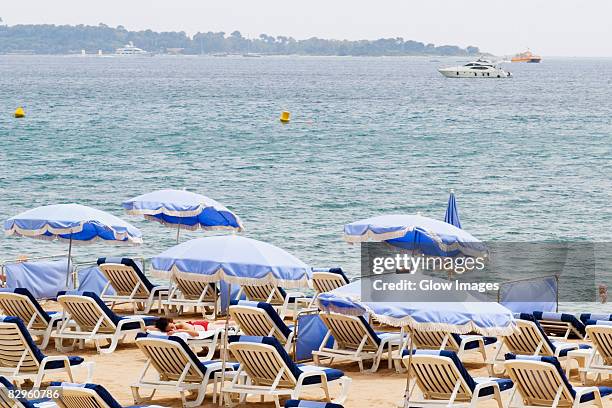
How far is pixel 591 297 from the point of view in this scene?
29.4 m

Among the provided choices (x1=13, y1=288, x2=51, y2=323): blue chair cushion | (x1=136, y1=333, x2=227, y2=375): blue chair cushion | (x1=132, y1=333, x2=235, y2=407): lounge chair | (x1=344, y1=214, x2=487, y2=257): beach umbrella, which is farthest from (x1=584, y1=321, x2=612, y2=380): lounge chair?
(x1=13, y1=288, x2=51, y2=323): blue chair cushion

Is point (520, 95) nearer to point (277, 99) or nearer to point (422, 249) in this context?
point (277, 99)

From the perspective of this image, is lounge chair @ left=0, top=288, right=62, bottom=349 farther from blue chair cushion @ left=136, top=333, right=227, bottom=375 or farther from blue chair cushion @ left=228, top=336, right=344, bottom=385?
blue chair cushion @ left=228, top=336, right=344, bottom=385

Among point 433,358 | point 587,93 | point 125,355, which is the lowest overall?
point 587,93

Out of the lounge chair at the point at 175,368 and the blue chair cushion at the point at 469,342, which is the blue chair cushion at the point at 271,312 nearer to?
the lounge chair at the point at 175,368

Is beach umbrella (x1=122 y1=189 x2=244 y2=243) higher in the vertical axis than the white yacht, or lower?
higher

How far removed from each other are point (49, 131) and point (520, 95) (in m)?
71.6

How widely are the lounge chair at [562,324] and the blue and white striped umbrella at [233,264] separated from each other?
4.46 metres

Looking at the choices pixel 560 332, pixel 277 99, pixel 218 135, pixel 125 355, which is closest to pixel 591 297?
pixel 560 332

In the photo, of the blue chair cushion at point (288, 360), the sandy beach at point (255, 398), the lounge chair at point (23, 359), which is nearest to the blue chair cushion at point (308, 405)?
the blue chair cushion at point (288, 360)

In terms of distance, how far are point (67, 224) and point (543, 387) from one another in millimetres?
8081

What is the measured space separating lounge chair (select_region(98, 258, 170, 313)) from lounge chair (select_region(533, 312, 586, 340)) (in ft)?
18.3

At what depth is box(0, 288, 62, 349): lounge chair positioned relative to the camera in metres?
15.5

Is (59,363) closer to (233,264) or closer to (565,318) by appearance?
(233,264)
